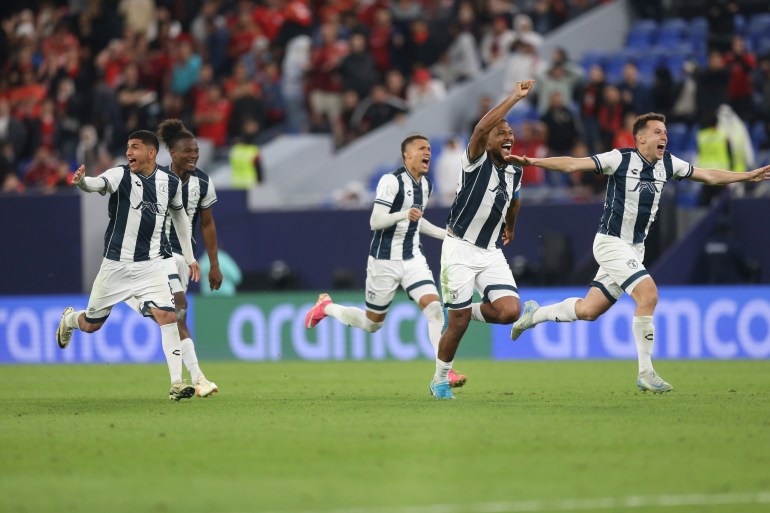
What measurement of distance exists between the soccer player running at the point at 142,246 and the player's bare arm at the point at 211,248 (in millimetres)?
644

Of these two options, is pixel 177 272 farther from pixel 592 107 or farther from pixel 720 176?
pixel 592 107

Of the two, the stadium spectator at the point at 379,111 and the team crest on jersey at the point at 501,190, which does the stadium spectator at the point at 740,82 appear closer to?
the stadium spectator at the point at 379,111

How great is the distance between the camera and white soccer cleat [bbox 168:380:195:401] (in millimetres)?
11344

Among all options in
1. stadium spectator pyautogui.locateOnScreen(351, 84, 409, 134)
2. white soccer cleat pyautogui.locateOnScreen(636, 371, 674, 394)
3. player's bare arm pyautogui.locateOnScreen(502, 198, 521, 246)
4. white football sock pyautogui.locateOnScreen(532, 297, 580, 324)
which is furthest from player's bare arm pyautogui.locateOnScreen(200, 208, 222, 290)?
stadium spectator pyautogui.locateOnScreen(351, 84, 409, 134)

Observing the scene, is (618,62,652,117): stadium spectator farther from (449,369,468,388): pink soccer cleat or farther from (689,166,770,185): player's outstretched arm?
(449,369,468,388): pink soccer cleat

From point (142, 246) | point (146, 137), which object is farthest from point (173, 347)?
point (146, 137)

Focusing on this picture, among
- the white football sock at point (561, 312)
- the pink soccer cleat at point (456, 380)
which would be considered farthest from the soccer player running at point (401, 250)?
the white football sock at point (561, 312)

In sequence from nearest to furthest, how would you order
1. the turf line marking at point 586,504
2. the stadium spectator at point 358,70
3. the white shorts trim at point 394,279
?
the turf line marking at point 586,504 < the white shorts trim at point 394,279 < the stadium spectator at point 358,70

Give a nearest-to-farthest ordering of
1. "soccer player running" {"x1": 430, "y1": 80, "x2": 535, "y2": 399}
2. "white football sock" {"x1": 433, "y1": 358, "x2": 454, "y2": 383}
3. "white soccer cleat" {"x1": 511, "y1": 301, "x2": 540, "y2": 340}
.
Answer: "soccer player running" {"x1": 430, "y1": 80, "x2": 535, "y2": 399} → "white football sock" {"x1": 433, "y1": 358, "x2": 454, "y2": 383} → "white soccer cleat" {"x1": 511, "y1": 301, "x2": 540, "y2": 340}

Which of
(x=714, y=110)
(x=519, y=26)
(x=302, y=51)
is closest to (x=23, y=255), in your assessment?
(x=302, y=51)

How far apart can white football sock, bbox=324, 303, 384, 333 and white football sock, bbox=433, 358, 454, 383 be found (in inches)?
70.8

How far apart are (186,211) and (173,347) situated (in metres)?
1.49

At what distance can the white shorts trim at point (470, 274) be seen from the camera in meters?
11.1

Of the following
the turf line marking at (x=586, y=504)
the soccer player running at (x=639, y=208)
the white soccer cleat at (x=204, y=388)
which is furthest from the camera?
the white soccer cleat at (x=204, y=388)
